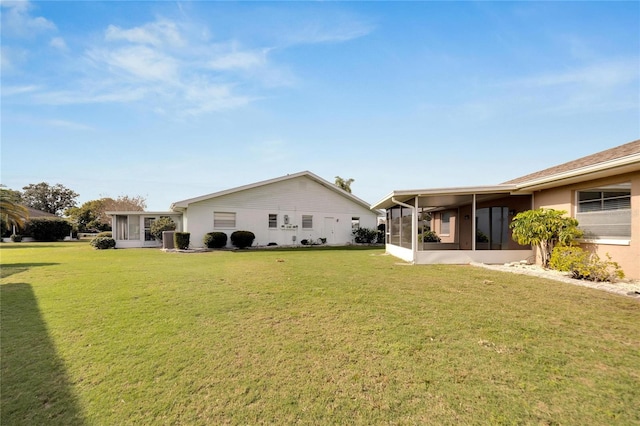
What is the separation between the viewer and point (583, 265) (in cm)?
792

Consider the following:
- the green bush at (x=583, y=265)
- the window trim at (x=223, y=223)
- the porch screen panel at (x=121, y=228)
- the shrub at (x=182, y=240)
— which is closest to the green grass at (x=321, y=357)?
the green bush at (x=583, y=265)

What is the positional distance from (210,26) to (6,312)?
31.4ft

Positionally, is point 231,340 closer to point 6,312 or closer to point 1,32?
point 6,312

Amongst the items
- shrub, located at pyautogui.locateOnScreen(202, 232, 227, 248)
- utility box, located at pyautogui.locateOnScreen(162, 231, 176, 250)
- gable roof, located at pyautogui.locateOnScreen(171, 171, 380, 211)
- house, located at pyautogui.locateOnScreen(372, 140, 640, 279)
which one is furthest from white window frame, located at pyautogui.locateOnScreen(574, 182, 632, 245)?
utility box, located at pyautogui.locateOnScreen(162, 231, 176, 250)

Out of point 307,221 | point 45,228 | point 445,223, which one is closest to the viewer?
point 445,223

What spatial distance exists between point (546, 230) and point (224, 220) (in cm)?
1762

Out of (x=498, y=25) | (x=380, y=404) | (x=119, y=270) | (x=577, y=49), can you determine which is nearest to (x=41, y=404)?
(x=380, y=404)

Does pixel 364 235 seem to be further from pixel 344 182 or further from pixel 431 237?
pixel 344 182

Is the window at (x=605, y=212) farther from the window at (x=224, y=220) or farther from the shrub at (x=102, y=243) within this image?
the shrub at (x=102, y=243)

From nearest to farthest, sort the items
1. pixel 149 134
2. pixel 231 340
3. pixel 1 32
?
pixel 231 340, pixel 1 32, pixel 149 134

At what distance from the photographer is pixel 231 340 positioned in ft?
13.4

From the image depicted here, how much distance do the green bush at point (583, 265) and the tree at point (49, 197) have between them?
244 feet

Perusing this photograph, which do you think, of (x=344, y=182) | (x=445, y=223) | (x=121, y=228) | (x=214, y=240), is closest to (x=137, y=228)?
(x=121, y=228)

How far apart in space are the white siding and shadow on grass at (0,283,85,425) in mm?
14990
